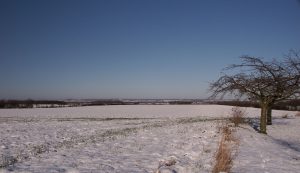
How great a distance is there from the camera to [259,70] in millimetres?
17312

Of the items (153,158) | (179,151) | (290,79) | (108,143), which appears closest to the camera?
(153,158)

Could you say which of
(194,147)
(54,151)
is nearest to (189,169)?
(194,147)

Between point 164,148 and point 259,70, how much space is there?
7457mm

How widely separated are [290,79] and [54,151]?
11213 millimetres

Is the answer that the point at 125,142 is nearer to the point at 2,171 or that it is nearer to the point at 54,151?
the point at 54,151

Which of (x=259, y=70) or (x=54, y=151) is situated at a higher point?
(x=259, y=70)

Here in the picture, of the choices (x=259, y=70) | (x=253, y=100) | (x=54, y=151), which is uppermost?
(x=259, y=70)

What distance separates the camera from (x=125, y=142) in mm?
15031

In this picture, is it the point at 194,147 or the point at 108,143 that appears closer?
the point at 194,147

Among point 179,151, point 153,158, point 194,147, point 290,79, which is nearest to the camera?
point 153,158

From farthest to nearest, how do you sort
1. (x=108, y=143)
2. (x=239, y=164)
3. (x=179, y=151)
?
(x=108, y=143) < (x=179, y=151) < (x=239, y=164)

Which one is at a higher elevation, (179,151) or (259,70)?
(259,70)

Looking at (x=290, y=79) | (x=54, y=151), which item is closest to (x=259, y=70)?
(x=290, y=79)

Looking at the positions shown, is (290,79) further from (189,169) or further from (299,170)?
(189,169)
